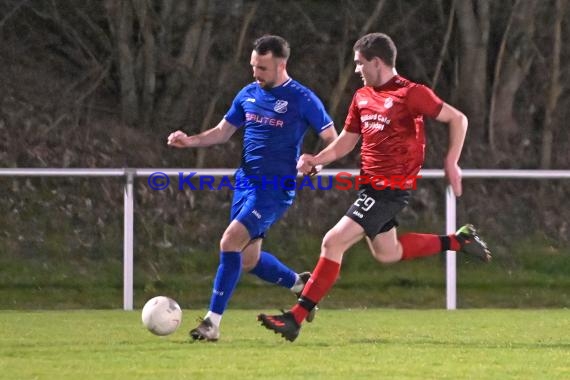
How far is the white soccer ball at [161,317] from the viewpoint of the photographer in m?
9.01

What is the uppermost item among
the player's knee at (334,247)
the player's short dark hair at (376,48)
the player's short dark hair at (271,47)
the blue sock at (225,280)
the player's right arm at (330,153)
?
the player's short dark hair at (271,47)

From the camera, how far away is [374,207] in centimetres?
888

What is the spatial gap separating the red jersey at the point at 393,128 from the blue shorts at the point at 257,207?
80cm

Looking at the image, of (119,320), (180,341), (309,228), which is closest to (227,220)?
(309,228)

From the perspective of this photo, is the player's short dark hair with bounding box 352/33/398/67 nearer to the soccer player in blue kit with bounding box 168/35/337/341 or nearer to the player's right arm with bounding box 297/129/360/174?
the player's right arm with bounding box 297/129/360/174

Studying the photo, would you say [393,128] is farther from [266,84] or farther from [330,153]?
[266,84]

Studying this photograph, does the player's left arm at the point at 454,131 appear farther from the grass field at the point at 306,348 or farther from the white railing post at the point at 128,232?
the white railing post at the point at 128,232

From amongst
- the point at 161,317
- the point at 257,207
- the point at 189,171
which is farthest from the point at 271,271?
the point at 189,171

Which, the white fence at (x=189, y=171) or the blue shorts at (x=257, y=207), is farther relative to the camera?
the white fence at (x=189, y=171)

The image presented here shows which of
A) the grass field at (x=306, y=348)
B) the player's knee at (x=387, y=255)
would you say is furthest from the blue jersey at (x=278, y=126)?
the grass field at (x=306, y=348)

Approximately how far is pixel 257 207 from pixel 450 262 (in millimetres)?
3879

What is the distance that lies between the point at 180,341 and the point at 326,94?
8.22m

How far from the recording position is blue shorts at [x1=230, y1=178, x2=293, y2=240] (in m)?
9.43

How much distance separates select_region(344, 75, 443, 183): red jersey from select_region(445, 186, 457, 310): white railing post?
3883 millimetres
